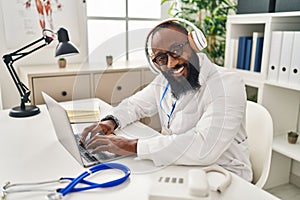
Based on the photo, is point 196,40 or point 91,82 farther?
point 91,82

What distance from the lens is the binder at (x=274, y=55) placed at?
1.77 m

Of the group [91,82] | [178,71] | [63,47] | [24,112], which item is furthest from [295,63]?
[24,112]

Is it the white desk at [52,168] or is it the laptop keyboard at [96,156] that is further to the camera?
the laptop keyboard at [96,156]

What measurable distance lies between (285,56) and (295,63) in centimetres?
8

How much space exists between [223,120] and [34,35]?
73.2 inches

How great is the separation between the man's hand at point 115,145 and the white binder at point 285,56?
123 cm

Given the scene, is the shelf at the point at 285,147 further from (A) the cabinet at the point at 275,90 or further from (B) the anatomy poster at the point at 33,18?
(B) the anatomy poster at the point at 33,18

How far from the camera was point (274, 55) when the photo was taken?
5.93 ft

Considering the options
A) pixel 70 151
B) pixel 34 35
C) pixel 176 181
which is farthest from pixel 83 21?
pixel 176 181

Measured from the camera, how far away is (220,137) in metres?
0.95

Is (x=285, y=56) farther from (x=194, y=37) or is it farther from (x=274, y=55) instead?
(x=194, y=37)

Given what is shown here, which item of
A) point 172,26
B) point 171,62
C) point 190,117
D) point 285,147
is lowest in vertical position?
point 285,147

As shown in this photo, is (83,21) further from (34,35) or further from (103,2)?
(34,35)

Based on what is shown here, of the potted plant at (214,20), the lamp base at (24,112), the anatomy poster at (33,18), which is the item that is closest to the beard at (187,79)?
the lamp base at (24,112)
